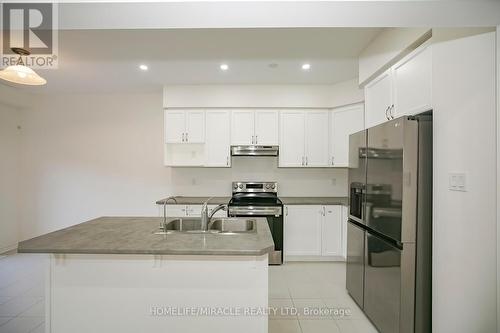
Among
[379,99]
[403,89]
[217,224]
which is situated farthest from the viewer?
[379,99]

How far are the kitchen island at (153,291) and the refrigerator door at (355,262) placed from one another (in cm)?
127

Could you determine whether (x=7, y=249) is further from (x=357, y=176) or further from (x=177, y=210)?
(x=357, y=176)

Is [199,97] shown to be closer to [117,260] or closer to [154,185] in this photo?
[154,185]

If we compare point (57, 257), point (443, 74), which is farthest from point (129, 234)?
point (443, 74)

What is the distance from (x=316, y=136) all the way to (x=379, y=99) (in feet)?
5.07

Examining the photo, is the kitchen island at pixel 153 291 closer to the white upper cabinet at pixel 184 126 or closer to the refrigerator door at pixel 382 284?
the refrigerator door at pixel 382 284

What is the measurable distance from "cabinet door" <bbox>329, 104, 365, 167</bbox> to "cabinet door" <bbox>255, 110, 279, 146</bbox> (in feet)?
2.91

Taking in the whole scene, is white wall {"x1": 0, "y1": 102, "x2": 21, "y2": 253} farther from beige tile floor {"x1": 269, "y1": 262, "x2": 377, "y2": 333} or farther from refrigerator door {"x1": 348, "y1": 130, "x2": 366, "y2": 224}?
refrigerator door {"x1": 348, "y1": 130, "x2": 366, "y2": 224}

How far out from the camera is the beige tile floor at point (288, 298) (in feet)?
7.30

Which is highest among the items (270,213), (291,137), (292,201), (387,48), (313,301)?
(387,48)

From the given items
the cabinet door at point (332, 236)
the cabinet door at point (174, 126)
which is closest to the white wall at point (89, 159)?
the cabinet door at point (174, 126)

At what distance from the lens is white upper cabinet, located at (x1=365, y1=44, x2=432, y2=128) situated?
69.9 inches

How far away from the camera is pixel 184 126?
3926mm

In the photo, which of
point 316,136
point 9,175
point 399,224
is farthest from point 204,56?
point 9,175
